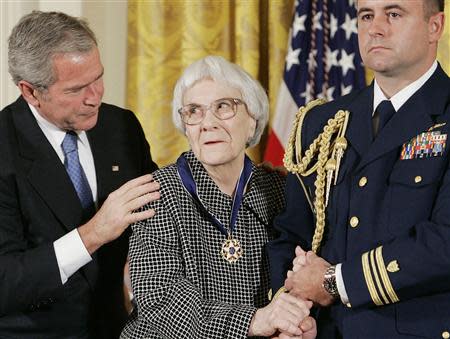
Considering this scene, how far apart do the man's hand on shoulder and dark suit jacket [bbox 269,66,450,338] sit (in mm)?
490

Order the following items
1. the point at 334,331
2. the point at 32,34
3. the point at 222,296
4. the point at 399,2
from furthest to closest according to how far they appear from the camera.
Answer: the point at 32,34 → the point at 222,296 → the point at 334,331 → the point at 399,2

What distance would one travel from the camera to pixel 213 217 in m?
2.31

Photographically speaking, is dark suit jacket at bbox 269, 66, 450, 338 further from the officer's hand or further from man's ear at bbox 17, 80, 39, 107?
man's ear at bbox 17, 80, 39, 107

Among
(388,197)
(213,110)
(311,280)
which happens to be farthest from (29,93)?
(388,197)

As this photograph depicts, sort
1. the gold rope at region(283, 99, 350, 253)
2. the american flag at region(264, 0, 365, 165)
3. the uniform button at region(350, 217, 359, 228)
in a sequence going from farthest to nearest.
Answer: the american flag at region(264, 0, 365, 165) → the gold rope at region(283, 99, 350, 253) → the uniform button at region(350, 217, 359, 228)

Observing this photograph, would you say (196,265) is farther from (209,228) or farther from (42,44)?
(42,44)

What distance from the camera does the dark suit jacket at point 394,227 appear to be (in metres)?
1.87

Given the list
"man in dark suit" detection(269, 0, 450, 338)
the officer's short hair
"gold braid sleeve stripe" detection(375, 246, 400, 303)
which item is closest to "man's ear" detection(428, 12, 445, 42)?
"man in dark suit" detection(269, 0, 450, 338)

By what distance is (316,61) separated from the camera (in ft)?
11.3

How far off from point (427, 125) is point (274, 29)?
1709 millimetres

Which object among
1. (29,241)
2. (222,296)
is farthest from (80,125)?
(222,296)

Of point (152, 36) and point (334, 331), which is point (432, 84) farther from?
point (152, 36)

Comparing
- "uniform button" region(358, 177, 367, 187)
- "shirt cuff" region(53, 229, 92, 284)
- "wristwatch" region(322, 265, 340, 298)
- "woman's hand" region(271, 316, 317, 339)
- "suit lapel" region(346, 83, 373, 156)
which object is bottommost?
"woman's hand" region(271, 316, 317, 339)

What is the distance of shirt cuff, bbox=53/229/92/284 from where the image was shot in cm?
241
